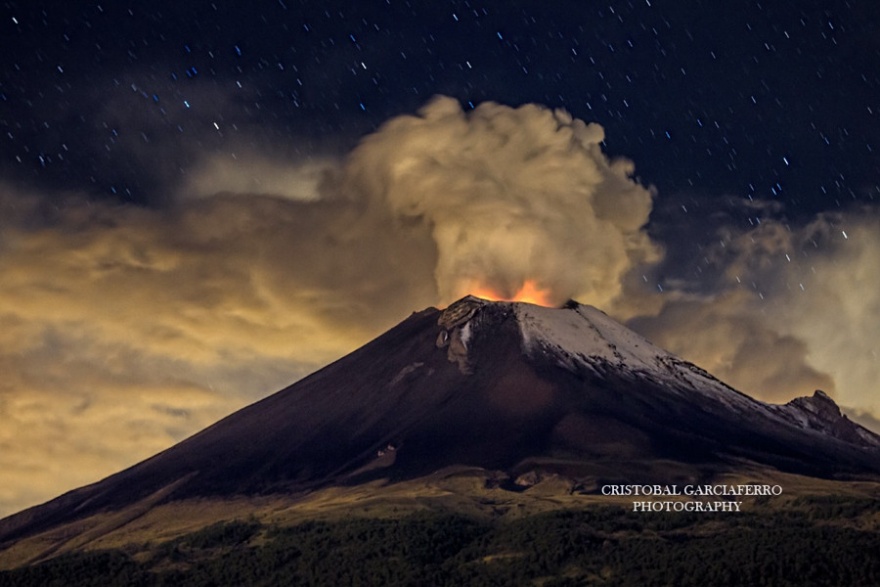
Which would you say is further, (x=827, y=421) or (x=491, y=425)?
(x=827, y=421)

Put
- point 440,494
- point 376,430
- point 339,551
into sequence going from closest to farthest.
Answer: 1. point 339,551
2. point 440,494
3. point 376,430

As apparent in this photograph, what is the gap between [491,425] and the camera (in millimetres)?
157000

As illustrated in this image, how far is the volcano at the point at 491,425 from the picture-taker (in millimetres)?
146875

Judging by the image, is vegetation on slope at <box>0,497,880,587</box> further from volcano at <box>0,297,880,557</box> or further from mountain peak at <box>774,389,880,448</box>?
mountain peak at <box>774,389,880,448</box>

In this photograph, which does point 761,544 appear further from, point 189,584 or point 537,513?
point 189,584

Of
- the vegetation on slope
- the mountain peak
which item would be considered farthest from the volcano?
the vegetation on slope

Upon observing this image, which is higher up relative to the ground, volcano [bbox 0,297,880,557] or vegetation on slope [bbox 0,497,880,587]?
volcano [bbox 0,297,880,557]

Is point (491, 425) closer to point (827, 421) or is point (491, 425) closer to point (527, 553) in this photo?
point (527, 553)

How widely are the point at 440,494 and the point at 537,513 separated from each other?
14.9m

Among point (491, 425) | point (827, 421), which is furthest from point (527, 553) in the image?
point (827, 421)

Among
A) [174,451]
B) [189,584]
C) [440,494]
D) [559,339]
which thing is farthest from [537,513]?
[174,451]

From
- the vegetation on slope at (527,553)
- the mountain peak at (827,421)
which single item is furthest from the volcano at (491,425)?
the vegetation on slope at (527,553)

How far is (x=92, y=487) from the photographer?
17512 centimetres

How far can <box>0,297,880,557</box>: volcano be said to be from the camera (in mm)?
146875
